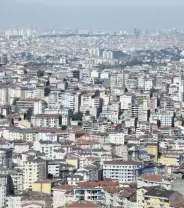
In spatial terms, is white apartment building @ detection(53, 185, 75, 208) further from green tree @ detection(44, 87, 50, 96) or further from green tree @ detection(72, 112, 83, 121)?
green tree @ detection(44, 87, 50, 96)

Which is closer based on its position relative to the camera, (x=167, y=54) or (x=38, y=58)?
(x=38, y=58)

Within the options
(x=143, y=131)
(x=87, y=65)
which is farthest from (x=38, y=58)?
(x=143, y=131)

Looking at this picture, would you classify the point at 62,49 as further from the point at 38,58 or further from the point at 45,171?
the point at 45,171

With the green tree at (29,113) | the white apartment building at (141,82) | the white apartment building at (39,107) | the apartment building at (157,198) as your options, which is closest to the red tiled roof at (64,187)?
the apartment building at (157,198)

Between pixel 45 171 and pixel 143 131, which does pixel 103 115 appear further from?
pixel 45 171

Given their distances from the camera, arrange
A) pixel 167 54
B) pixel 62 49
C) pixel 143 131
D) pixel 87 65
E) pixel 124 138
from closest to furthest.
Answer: pixel 124 138
pixel 143 131
pixel 87 65
pixel 167 54
pixel 62 49

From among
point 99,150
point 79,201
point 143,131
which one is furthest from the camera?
point 143,131

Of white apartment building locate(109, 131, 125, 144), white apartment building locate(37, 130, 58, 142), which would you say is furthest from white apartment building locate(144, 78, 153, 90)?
white apartment building locate(37, 130, 58, 142)

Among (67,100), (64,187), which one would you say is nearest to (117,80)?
(67,100)
